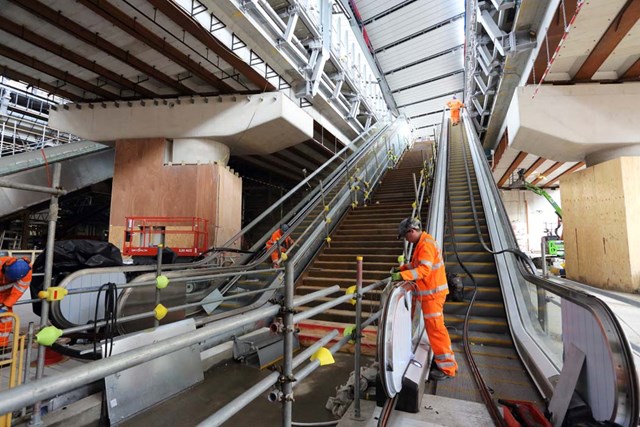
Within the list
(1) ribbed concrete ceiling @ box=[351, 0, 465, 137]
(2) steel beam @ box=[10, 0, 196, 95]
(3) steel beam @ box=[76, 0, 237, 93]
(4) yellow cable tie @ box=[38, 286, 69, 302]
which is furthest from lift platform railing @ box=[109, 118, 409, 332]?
(1) ribbed concrete ceiling @ box=[351, 0, 465, 137]

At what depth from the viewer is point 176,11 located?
6043mm

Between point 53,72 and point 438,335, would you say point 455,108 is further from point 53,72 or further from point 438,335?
point 438,335

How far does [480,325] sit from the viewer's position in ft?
14.1

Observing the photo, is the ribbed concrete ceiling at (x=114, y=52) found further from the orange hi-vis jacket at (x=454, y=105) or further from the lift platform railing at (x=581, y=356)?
the orange hi-vis jacket at (x=454, y=105)

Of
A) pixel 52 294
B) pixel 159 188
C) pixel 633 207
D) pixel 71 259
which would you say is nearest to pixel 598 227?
pixel 633 207

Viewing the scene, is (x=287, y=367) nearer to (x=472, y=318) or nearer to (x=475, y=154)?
(x=472, y=318)

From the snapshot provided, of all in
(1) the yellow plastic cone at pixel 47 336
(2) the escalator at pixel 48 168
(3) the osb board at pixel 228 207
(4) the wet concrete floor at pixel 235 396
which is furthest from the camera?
(2) the escalator at pixel 48 168

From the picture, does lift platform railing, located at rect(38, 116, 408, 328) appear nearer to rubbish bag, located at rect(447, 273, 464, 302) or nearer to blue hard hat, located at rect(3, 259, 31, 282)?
blue hard hat, located at rect(3, 259, 31, 282)

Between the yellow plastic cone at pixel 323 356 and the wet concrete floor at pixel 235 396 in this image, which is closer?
the yellow plastic cone at pixel 323 356

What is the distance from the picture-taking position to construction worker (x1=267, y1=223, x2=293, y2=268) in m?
5.94

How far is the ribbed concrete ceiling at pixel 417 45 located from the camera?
1516 centimetres

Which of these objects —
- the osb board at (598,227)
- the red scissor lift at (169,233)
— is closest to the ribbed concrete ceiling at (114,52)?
the red scissor lift at (169,233)

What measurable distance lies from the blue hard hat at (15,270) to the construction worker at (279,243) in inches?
128

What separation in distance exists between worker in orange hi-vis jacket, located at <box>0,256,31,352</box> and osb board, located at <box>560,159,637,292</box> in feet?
31.0
